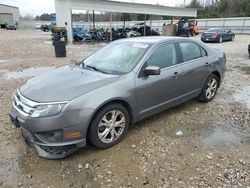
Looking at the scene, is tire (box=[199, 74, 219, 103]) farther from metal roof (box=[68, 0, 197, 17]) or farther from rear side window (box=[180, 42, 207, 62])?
metal roof (box=[68, 0, 197, 17])

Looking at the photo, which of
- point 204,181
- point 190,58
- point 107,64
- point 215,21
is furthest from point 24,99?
point 215,21

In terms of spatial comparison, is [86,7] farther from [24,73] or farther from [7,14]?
[7,14]

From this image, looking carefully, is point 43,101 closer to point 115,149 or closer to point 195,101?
point 115,149

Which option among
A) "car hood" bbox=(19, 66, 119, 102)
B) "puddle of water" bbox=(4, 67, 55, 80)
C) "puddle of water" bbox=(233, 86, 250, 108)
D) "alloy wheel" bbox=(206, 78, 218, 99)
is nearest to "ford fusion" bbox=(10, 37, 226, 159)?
"car hood" bbox=(19, 66, 119, 102)

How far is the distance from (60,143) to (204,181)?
1775mm

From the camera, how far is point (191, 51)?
4184 mm

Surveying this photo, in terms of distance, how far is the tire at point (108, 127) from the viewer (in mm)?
2791

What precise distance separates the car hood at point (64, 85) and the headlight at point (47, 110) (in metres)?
0.08

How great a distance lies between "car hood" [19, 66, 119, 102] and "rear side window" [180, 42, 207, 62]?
5.44ft

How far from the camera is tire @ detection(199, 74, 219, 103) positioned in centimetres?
454

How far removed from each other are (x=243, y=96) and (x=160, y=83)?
9.89 feet

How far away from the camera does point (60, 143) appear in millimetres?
2561

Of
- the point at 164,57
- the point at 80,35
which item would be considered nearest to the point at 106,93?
the point at 164,57

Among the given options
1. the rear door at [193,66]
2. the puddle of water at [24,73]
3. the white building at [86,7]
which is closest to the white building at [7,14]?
the white building at [86,7]
